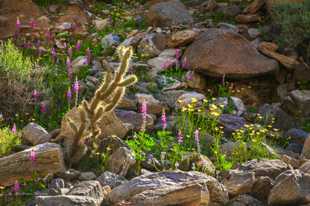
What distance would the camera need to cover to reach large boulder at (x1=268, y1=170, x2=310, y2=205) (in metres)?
6.05

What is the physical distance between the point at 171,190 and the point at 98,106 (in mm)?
1282

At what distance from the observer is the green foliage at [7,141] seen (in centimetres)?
699

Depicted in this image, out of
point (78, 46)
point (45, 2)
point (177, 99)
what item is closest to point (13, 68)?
point (78, 46)

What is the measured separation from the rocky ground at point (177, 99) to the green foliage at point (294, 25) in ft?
0.62

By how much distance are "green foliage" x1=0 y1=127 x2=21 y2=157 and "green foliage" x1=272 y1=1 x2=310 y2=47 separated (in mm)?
4985

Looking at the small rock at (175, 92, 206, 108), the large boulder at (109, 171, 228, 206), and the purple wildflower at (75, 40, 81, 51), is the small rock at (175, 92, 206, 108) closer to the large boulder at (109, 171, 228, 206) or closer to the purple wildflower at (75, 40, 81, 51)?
the purple wildflower at (75, 40, 81, 51)

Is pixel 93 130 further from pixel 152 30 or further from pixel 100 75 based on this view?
pixel 152 30

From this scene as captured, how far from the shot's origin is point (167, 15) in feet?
37.6

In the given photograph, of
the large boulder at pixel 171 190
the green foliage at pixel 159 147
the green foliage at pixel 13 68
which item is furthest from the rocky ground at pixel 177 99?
the green foliage at pixel 13 68

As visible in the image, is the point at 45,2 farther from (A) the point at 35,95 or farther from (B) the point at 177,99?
(B) the point at 177,99

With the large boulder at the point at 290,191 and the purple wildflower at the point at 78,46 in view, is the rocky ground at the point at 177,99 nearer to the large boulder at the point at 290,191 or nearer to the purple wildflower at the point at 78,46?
the large boulder at the point at 290,191

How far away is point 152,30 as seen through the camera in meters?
11.3

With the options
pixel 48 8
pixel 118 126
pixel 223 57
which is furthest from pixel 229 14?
pixel 118 126

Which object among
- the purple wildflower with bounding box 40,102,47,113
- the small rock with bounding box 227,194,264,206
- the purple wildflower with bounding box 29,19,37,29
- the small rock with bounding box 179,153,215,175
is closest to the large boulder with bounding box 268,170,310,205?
the small rock with bounding box 227,194,264,206
